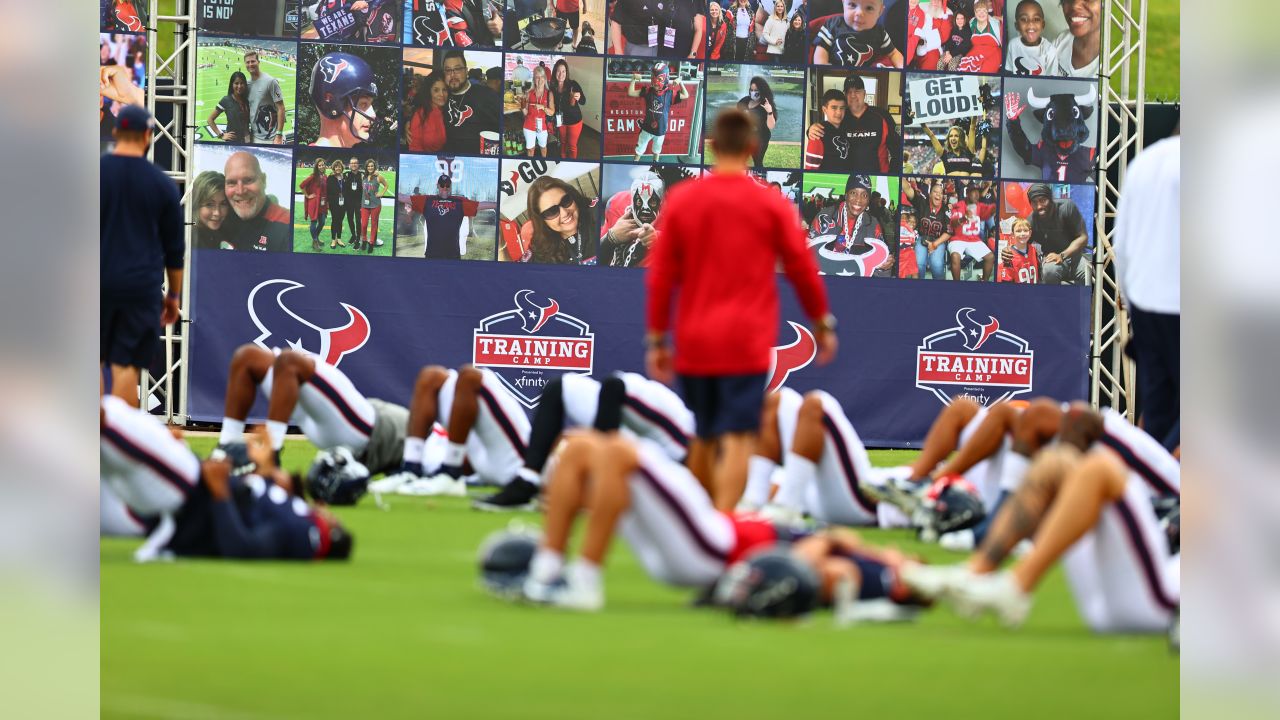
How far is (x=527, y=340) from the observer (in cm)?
1035

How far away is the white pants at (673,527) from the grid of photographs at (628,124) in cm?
641

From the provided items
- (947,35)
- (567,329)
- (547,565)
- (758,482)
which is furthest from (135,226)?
(947,35)

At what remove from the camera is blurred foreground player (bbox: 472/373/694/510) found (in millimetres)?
6430

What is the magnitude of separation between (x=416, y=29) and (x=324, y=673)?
7205mm

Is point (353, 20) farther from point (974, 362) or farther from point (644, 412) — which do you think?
point (644, 412)

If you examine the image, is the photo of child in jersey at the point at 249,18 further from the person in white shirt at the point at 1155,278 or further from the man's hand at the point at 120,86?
the person in white shirt at the point at 1155,278

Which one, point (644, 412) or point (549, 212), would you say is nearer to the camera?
point (644, 412)

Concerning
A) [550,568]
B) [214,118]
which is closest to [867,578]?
[550,568]

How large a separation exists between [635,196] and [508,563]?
6.29 metres

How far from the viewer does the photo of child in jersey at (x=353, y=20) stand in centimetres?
1010

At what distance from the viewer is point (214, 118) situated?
33.1 feet

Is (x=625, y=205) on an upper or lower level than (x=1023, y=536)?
upper

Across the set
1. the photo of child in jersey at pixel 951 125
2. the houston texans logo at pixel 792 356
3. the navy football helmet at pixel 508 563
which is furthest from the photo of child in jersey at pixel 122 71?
the navy football helmet at pixel 508 563
